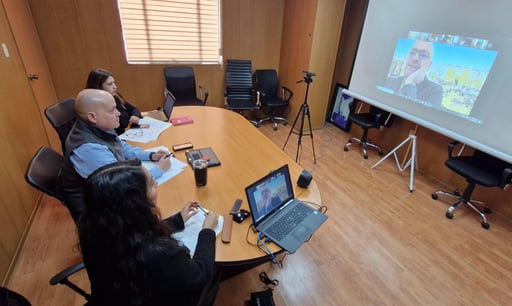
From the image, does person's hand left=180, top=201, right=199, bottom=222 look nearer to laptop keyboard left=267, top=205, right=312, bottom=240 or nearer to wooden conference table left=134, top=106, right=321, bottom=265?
wooden conference table left=134, top=106, right=321, bottom=265

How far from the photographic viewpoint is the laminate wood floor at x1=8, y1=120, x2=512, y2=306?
1.74m

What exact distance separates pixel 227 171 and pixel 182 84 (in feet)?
8.78

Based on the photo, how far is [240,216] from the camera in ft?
4.11

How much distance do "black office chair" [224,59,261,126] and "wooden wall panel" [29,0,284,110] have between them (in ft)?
0.46

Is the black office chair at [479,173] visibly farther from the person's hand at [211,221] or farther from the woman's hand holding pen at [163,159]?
the woman's hand holding pen at [163,159]

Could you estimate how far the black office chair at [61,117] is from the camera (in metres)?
1.84

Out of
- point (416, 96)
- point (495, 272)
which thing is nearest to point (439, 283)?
point (495, 272)

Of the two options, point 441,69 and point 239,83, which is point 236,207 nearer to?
point 441,69

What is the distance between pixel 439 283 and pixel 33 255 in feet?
10.2

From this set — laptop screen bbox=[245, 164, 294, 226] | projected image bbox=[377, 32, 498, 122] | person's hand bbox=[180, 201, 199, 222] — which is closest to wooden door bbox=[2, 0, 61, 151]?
person's hand bbox=[180, 201, 199, 222]

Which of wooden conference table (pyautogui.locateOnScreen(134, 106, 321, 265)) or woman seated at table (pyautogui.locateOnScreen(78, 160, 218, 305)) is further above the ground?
woman seated at table (pyautogui.locateOnScreen(78, 160, 218, 305))

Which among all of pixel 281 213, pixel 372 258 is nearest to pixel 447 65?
pixel 372 258

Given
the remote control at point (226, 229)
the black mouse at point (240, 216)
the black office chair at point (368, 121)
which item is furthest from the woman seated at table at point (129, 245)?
the black office chair at point (368, 121)

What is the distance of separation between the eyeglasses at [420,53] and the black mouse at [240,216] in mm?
2697
